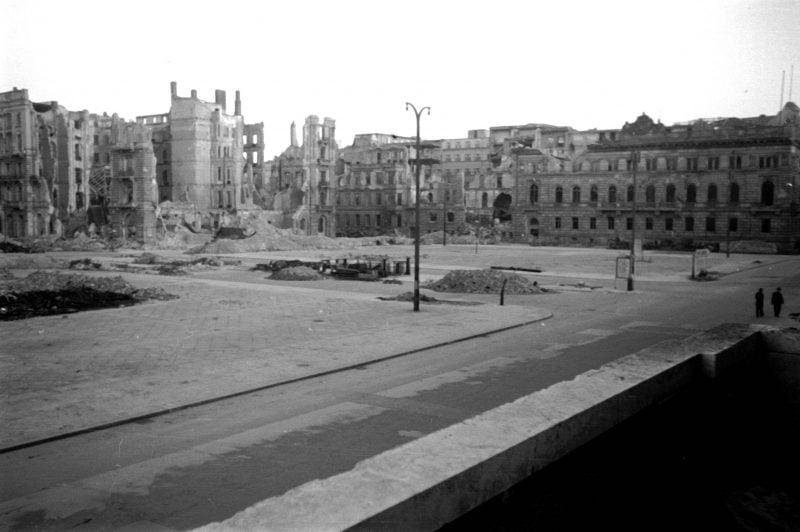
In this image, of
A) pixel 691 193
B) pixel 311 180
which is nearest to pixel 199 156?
pixel 311 180

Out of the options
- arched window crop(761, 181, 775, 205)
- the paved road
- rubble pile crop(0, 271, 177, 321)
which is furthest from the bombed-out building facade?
the paved road

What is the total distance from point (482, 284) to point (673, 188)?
5342 centimetres

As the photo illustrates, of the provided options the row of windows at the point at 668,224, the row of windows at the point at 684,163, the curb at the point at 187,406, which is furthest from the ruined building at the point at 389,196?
the curb at the point at 187,406

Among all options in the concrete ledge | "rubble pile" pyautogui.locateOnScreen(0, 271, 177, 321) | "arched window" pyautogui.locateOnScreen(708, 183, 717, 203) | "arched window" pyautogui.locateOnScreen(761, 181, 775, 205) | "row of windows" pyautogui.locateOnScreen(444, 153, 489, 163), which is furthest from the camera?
"row of windows" pyautogui.locateOnScreen(444, 153, 489, 163)

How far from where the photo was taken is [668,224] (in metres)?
77.2

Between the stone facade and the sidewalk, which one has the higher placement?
the stone facade

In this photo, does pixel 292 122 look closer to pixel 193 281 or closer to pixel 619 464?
pixel 193 281

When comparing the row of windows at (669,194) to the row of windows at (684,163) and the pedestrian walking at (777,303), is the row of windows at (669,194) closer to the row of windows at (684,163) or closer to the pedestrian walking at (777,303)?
the row of windows at (684,163)

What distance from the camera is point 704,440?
317 inches

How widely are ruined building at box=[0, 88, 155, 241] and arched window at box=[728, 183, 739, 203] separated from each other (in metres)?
60.0

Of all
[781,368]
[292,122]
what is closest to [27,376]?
[781,368]

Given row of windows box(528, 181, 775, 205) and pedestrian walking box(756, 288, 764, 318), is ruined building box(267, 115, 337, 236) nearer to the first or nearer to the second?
row of windows box(528, 181, 775, 205)

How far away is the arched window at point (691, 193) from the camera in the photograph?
76000mm

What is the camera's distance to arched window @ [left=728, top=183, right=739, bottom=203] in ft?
241
